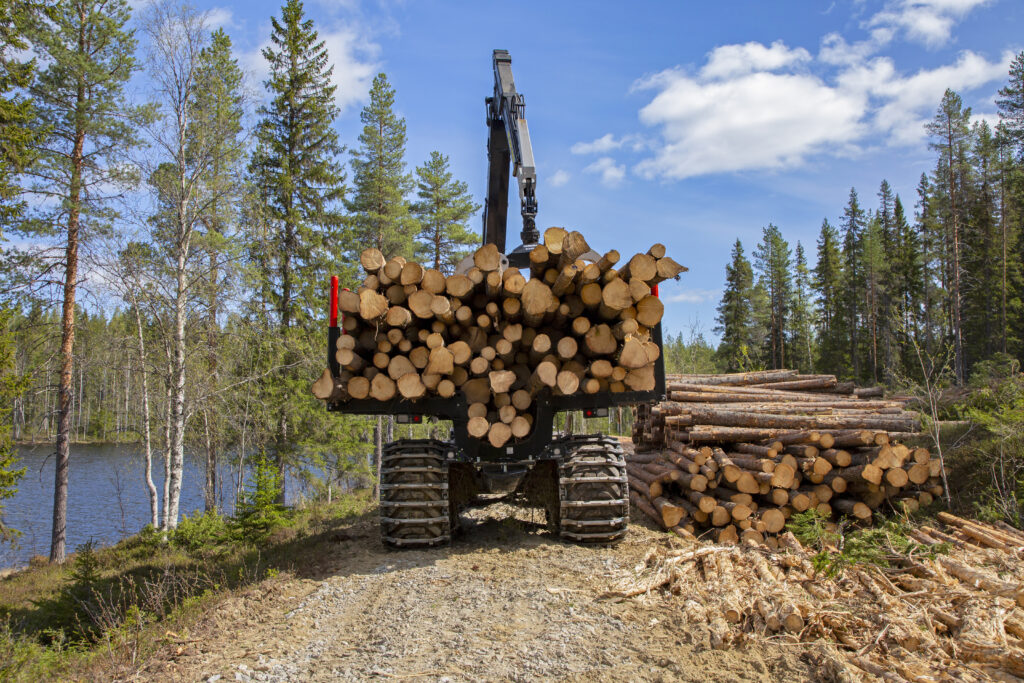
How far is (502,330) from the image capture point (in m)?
6.10

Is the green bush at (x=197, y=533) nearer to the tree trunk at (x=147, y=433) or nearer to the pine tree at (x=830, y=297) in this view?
the tree trunk at (x=147, y=433)

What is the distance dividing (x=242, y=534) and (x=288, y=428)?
7.81m

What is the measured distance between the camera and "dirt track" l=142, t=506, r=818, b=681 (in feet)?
12.1

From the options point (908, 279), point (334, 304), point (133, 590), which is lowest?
point (133, 590)

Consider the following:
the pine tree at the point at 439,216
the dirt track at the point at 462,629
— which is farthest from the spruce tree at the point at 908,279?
the dirt track at the point at 462,629

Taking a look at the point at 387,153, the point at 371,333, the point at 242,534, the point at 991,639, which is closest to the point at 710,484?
the point at 991,639

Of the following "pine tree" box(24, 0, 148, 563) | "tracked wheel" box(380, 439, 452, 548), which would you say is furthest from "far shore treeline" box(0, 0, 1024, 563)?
"tracked wheel" box(380, 439, 452, 548)

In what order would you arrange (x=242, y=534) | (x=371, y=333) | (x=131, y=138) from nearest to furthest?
(x=371, y=333), (x=242, y=534), (x=131, y=138)

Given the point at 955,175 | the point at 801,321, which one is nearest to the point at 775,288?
the point at 801,321

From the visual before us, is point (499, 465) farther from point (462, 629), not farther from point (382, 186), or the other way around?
point (382, 186)

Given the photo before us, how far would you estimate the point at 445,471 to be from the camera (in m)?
6.50

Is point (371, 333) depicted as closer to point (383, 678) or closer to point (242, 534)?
point (383, 678)

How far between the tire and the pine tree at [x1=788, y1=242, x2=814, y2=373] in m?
48.8

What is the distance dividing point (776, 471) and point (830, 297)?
4559 cm
